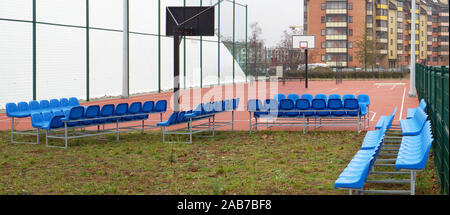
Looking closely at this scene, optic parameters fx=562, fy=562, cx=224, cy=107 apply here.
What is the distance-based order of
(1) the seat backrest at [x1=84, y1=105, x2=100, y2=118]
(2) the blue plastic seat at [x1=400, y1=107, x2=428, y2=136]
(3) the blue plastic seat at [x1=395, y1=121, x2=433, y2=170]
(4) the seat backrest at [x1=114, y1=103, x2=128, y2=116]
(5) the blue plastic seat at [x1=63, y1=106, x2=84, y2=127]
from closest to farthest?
(3) the blue plastic seat at [x1=395, y1=121, x2=433, y2=170] < (2) the blue plastic seat at [x1=400, y1=107, x2=428, y2=136] < (5) the blue plastic seat at [x1=63, y1=106, x2=84, y2=127] < (1) the seat backrest at [x1=84, y1=105, x2=100, y2=118] < (4) the seat backrest at [x1=114, y1=103, x2=128, y2=116]

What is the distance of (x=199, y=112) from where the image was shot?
14.1m

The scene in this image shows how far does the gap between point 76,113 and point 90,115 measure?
1.67 feet

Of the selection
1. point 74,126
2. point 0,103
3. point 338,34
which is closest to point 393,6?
point 338,34

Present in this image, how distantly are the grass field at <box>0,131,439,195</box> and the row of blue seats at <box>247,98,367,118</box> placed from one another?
724mm

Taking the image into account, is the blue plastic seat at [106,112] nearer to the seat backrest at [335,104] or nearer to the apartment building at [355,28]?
the seat backrest at [335,104]

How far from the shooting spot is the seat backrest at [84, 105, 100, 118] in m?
13.1

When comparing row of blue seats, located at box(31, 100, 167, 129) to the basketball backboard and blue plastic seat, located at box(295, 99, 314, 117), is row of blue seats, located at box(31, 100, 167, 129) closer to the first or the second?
blue plastic seat, located at box(295, 99, 314, 117)

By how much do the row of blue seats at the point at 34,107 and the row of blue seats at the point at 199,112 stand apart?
3819mm

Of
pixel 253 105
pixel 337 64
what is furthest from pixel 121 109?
pixel 337 64

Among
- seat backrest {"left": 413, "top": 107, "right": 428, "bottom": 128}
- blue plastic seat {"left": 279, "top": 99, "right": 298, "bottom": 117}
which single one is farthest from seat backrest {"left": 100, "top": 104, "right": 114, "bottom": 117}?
seat backrest {"left": 413, "top": 107, "right": 428, "bottom": 128}

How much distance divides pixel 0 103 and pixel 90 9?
7796 mm

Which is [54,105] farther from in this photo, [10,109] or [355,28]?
[355,28]

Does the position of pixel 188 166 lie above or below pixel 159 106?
below

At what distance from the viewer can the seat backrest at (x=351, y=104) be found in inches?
→ 573
